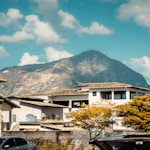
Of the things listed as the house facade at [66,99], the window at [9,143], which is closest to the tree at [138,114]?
the house facade at [66,99]

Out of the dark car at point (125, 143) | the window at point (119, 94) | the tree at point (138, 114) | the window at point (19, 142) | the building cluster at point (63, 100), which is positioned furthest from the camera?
the window at point (119, 94)

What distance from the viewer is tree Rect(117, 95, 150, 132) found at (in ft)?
193

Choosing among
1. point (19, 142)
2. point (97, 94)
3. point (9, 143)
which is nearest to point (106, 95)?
point (97, 94)

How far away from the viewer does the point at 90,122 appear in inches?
2527

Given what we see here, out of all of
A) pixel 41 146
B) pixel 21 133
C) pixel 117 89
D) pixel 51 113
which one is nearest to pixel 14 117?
pixel 51 113

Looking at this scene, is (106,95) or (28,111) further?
(106,95)

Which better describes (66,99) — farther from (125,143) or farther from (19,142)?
(125,143)

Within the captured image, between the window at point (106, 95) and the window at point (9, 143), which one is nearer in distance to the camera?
the window at point (9, 143)

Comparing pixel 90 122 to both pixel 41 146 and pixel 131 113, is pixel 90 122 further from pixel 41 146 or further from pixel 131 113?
pixel 41 146

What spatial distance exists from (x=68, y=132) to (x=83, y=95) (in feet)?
157

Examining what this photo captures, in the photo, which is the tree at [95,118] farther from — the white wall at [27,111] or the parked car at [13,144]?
the parked car at [13,144]

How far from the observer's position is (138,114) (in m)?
59.6

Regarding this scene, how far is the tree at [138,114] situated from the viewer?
5878 cm

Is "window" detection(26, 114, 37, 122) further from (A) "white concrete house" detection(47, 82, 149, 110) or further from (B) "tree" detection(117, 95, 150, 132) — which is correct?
(B) "tree" detection(117, 95, 150, 132)
